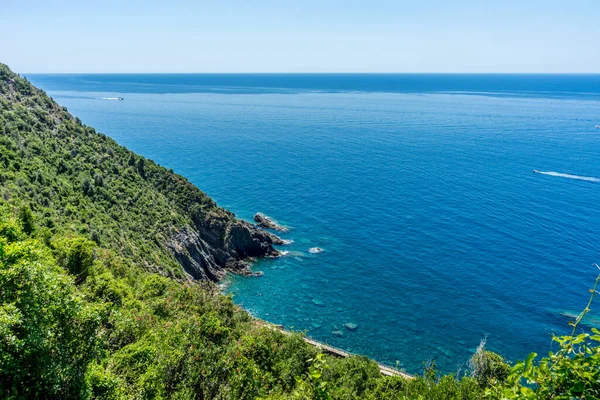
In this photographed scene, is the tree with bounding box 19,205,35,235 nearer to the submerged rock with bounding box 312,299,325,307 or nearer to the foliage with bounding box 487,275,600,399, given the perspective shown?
the foliage with bounding box 487,275,600,399

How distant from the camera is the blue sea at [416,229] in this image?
5919 centimetres

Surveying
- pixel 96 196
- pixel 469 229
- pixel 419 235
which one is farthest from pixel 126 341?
pixel 469 229

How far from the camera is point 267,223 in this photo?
90.4 m

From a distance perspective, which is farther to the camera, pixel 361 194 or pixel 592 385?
pixel 361 194

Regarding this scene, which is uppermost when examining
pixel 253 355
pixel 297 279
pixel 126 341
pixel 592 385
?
pixel 592 385

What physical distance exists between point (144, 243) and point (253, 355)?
38.8 metres

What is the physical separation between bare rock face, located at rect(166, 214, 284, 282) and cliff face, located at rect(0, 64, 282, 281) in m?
0.21

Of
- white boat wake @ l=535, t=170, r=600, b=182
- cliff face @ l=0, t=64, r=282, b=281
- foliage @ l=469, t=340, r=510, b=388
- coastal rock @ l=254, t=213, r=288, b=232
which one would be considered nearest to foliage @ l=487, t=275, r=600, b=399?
foliage @ l=469, t=340, r=510, b=388

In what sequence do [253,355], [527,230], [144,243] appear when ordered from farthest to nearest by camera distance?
[527,230], [144,243], [253,355]

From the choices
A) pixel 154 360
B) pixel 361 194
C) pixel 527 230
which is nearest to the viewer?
pixel 154 360

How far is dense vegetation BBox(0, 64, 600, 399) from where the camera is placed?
15656 mm

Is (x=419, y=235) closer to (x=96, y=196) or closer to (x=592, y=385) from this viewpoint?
(x=96, y=196)

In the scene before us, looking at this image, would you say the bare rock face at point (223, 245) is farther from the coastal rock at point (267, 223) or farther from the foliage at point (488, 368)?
the foliage at point (488, 368)

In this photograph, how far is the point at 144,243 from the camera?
6228 cm
